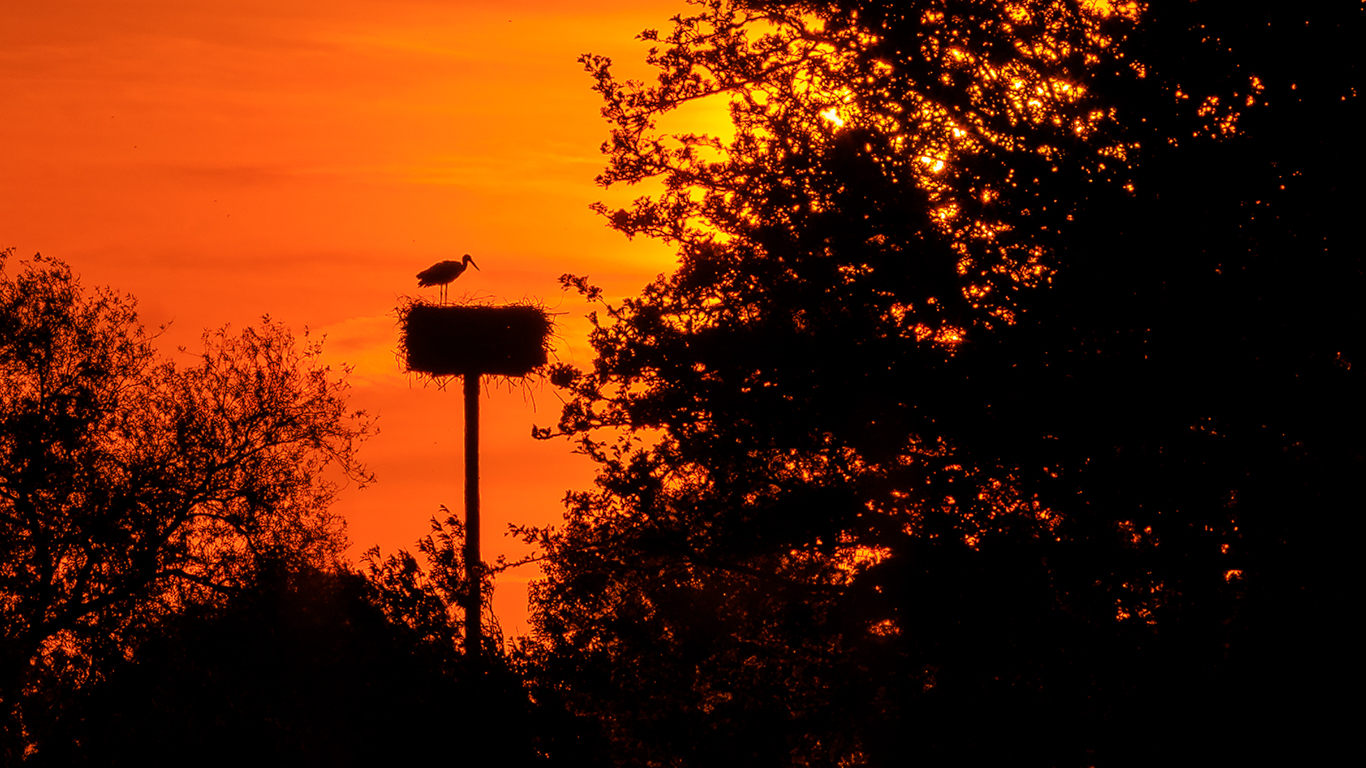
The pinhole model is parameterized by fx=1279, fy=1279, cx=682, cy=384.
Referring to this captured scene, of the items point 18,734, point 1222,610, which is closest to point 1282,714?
point 1222,610

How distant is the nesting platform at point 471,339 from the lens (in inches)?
1014

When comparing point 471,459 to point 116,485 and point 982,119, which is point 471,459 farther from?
point 982,119

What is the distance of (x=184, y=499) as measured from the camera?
2267 centimetres


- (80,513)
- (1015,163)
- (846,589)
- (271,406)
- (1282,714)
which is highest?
(271,406)

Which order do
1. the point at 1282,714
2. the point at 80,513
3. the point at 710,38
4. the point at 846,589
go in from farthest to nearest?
1. the point at 80,513
2. the point at 710,38
3. the point at 846,589
4. the point at 1282,714

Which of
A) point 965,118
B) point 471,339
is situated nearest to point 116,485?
point 471,339

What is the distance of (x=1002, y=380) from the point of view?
999cm

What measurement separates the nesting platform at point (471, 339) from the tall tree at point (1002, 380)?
13.9 m

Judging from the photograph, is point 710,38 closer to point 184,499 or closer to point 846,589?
point 846,589

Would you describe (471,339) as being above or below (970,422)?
above

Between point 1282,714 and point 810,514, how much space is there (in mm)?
3872

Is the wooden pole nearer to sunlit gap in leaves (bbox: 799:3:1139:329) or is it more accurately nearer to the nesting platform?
the nesting platform

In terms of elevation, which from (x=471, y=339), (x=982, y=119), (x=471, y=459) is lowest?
(x=982, y=119)

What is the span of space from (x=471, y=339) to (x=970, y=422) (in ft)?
56.3
